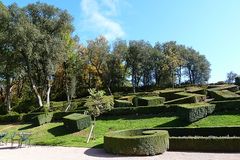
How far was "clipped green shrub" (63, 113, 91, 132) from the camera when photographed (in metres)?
26.1

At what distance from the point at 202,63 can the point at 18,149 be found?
74.6 meters

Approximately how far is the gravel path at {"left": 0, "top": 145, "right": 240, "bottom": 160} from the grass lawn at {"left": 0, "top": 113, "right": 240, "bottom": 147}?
6.41 ft

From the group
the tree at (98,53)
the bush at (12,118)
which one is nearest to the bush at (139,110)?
the bush at (12,118)

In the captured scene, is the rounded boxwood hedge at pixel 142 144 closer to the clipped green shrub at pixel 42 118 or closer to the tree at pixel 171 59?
the clipped green shrub at pixel 42 118

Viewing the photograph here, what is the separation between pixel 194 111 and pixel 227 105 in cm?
322

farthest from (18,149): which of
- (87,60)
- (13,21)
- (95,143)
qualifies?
(87,60)

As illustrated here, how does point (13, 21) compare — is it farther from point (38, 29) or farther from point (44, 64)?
point (44, 64)

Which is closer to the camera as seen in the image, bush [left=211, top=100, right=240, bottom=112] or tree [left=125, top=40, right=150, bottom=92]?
bush [left=211, top=100, right=240, bottom=112]

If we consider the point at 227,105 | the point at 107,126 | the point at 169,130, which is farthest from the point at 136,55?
the point at 169,130

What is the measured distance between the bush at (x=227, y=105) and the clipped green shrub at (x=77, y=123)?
379 inches

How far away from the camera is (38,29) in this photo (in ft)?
143

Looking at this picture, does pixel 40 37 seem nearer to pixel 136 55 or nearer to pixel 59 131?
pixel 59 131

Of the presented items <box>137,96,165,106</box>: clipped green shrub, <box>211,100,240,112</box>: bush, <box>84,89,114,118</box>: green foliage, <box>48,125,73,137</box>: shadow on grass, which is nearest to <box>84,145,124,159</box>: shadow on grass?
<box>84,89,114,118</box>: green foliage

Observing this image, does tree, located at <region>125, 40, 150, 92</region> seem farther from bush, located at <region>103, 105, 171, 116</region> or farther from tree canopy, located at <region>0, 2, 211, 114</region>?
bush, located at <region>103, 105, 171, 116</region>
